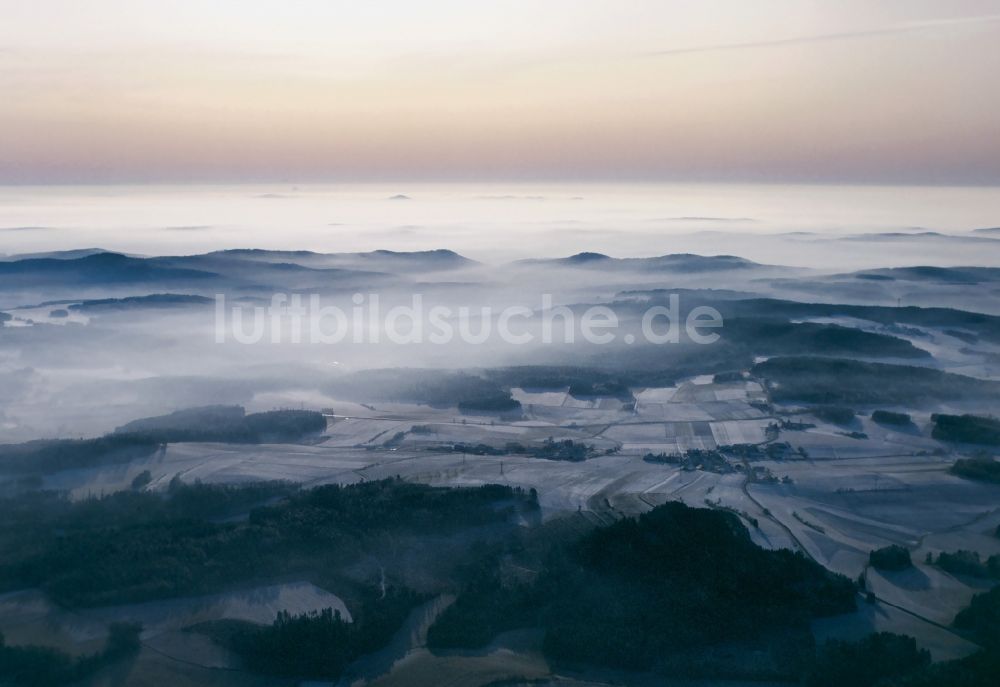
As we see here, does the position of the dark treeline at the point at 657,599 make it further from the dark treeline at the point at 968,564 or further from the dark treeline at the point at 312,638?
the dark treeline at the point at 968,564

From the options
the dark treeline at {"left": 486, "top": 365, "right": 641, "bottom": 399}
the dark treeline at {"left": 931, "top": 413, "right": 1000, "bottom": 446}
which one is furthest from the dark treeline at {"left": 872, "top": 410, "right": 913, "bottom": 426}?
the dark treeline at {"left": 486, "top": 365, "right": 641, "bottom": 399}

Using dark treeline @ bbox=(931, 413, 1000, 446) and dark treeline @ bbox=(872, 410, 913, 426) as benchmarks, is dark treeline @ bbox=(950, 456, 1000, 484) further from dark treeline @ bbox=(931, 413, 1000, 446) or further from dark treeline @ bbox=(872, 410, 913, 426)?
dark treeline @ bbox=(872, 410, 913, 426)

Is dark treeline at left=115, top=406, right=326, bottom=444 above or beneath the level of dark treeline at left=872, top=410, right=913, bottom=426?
beneath

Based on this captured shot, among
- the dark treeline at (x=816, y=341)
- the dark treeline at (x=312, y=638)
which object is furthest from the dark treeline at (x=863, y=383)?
the dark treeline at (x=312, y=638)

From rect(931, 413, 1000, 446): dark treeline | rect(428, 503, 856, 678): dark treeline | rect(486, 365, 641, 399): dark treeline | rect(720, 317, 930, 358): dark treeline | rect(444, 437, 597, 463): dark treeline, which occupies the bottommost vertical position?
rect(428, 503, 856, 678): dark treeline

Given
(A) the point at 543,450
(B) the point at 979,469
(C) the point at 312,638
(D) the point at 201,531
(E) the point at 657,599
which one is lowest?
(C) the point at 312,638

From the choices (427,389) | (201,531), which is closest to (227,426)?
(427,389)

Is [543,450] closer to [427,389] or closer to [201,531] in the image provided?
[427,389]

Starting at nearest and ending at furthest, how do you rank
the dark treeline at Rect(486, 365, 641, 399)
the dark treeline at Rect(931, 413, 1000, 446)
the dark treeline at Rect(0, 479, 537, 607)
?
1. the dark treeline at Rect(0, 479, 537, 607)
2. the dark treeline at Rect(931, 413, 1000, 446)
3. the dark treeline at Rect(486, 365, 641, 399)

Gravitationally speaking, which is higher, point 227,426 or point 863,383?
point 863,383

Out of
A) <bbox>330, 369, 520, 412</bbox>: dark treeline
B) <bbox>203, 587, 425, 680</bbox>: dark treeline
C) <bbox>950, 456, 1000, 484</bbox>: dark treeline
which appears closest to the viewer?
<bbox>203, 587, 425, 680</bbox>: dark treeline
